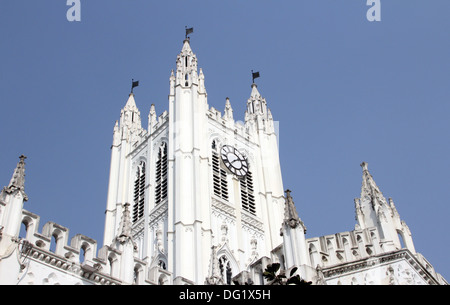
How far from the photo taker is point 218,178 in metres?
54.7

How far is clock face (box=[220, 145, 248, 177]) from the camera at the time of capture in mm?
56781

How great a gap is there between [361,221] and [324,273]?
478cm

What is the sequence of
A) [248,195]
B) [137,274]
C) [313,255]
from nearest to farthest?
[137,274] < [313,255] < [248,195]

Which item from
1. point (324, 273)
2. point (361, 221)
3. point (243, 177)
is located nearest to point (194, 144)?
point (243, 177)

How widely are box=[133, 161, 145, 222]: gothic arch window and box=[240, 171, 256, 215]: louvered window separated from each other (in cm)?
867

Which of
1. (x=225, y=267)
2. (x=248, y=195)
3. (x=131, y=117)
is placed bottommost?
(x=225, y=267)

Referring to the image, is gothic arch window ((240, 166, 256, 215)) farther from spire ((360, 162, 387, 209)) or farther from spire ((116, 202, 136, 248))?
spire ((116, 202, 136, 248))

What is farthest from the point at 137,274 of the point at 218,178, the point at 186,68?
the point at 186,68

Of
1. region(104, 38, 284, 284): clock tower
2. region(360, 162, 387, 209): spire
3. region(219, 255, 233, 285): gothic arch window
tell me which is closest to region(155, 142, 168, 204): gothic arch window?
region(104, 38, 284, 284): clock tower

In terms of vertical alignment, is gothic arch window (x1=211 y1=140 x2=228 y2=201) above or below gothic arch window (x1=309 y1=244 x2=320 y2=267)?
above

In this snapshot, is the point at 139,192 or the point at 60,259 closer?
the point at 60,259

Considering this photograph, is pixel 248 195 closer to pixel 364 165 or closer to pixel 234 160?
pixel 234 160

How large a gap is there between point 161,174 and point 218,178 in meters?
4.85
